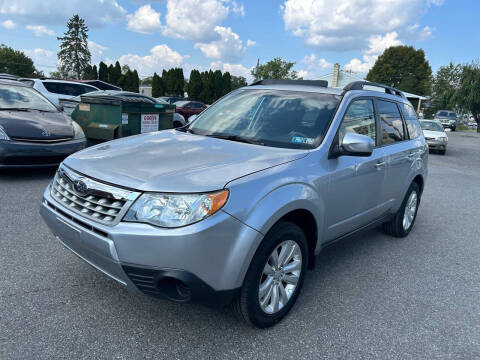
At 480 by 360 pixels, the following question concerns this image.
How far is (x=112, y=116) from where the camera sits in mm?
7938

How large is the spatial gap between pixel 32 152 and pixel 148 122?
310 cm

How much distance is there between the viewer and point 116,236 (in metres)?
2.18

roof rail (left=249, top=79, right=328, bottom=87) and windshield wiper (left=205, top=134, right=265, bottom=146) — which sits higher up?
roof rail (left=249, top=79, right=328, bottom=87)

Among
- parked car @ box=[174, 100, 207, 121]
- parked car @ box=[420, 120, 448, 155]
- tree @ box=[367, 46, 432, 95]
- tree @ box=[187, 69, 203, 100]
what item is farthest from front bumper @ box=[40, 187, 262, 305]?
Answer: tree @ box=[367, 46, 432, 95]

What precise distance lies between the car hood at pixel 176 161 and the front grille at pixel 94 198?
0.17 feet

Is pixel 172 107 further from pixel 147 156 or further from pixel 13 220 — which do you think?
pixel 147 156

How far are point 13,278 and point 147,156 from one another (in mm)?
1573

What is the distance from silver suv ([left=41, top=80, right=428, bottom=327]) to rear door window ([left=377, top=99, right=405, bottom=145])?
5 centimetres

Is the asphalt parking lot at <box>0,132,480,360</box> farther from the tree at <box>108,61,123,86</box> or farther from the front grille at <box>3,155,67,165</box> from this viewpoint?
the tree at <box>108,61,123,86</box>

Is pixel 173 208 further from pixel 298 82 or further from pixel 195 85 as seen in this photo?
pixel 195 85

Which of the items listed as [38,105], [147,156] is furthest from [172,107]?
[147,156]

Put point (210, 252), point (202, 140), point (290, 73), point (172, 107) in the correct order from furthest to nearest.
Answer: point (290, 73) < point (172, 107) < point (202, 140) < point (210, 252)

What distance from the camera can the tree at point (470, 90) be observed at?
129ft

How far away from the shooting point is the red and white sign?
8.41 m
